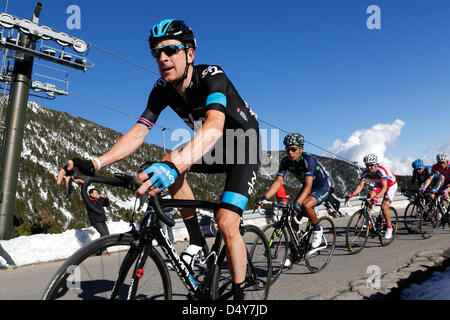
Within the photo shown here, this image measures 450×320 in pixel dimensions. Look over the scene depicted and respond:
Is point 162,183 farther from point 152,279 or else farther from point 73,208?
point 73,208

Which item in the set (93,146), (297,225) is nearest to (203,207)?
(297,225)

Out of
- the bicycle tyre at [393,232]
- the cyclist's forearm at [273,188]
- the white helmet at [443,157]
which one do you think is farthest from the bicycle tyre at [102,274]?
the white helmet at [443,157]

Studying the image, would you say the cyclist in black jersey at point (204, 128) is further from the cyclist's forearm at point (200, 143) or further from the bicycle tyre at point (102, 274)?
the bicycle tyre at point (102, 274)

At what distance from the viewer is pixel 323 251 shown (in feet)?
19.5

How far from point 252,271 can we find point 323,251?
2.89 meters

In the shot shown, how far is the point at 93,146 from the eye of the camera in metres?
72.6

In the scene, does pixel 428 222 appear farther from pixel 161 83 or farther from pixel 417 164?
pixel 161 83

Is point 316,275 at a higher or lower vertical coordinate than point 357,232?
lower

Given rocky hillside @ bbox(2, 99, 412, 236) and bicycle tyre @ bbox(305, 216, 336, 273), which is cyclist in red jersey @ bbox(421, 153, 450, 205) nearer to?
rocky hillside @ bbox(2, 99, 412, 236)

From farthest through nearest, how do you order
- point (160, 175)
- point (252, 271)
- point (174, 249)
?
point (252, 271) < point (174, 249) < point (160, 175)

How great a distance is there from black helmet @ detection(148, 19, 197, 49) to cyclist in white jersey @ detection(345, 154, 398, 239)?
20.6ft

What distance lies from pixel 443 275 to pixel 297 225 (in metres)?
2.05

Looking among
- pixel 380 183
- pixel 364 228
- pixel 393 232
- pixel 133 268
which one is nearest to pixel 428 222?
pixel 393 232

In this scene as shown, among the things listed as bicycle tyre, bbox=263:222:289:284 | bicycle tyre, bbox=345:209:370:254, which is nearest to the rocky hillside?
bicycle tyre, bbox=345:209:370:254
